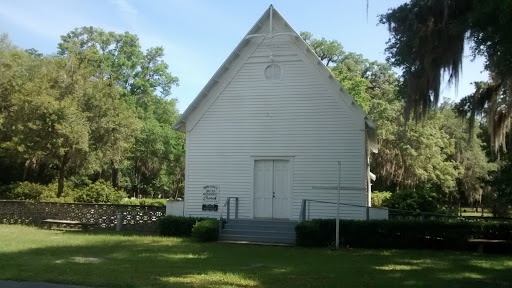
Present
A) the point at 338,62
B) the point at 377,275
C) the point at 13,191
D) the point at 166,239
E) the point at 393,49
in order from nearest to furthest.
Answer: the point at 377,275, the point at 393,49, the point at 166,239, the point at 13,191, the point at 338,62

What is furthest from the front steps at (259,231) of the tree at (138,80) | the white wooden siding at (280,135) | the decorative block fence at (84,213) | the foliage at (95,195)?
the tree at (138,80)

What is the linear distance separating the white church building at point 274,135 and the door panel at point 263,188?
37mm

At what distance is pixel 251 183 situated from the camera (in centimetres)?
1700

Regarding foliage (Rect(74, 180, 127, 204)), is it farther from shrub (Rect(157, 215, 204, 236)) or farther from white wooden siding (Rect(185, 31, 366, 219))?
shrub (Rect(157, 215, 204, 236))

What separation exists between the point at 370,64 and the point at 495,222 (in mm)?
28463

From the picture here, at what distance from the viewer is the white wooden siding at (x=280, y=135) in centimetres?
1633

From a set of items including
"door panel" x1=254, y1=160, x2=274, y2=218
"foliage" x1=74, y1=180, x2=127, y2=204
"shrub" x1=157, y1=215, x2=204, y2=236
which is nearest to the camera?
"shrub" x1=157, y1=215, x2=204, y2=236

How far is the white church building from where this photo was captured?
16344 millimetres

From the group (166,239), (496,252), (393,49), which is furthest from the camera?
(166,239)

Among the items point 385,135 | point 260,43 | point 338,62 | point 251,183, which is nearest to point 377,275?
point 251,183

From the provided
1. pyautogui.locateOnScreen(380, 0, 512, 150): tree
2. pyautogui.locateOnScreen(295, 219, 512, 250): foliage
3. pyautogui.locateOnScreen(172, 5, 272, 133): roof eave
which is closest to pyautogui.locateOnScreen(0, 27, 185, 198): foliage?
pyautogui.locateOnScreen(172, 5, 272, 133): roof eave

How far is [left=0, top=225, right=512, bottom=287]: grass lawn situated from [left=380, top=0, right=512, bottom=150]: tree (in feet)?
13.6

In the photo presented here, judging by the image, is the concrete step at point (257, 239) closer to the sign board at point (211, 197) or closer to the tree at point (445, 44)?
the sign board at point (211, 197)

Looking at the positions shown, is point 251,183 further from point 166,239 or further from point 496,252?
point 496,252
